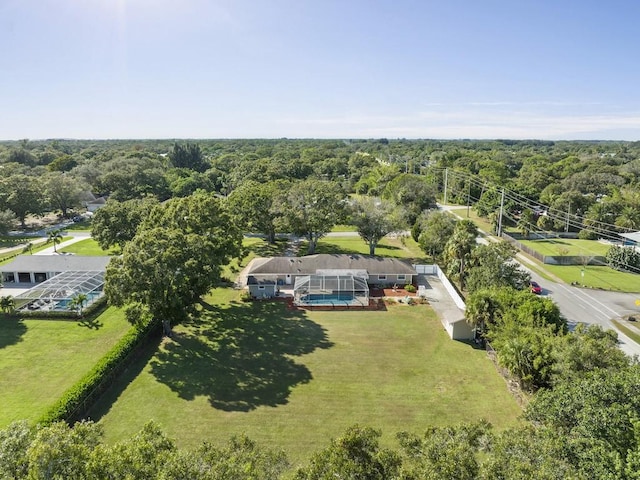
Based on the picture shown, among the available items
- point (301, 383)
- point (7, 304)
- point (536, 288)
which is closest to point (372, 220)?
point (536, 288)

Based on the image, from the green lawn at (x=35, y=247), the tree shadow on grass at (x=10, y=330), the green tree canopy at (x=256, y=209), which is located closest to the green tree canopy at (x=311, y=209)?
the green tree canopy at (x=256, y=209)

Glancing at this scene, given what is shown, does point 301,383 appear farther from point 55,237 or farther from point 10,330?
point 55,237

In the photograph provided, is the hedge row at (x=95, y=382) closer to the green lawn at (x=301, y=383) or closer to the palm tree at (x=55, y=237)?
the green lawn at (x=301, y=383)

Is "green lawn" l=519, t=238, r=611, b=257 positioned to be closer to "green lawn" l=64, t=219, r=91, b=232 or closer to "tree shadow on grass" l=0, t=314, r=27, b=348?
"tree shadow on grass" l=0, t=314, r=27, b=348

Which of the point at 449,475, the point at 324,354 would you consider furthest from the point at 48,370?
the point at 449,475

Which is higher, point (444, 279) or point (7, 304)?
point (7, 304)

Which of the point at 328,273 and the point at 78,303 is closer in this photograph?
the point at 78,303

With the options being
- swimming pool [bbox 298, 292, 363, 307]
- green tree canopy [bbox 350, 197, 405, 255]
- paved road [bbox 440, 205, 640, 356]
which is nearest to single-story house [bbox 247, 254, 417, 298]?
swimming pool [bbox 298, 292, 363, 307]
